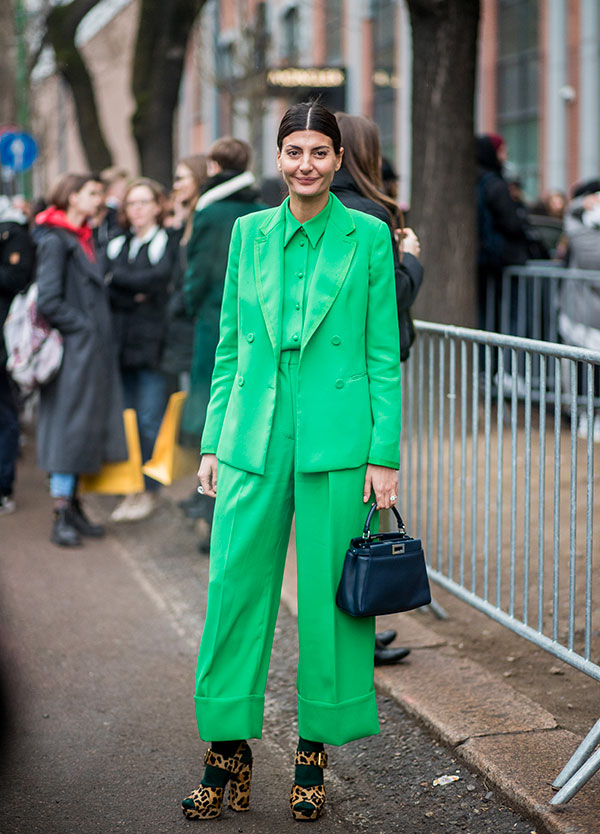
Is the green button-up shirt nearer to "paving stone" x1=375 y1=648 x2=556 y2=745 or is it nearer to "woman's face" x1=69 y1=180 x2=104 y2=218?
"paving stone" x1=375 y1=648 x2=556 y2=745

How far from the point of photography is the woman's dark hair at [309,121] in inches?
151

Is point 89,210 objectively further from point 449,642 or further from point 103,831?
point 103,831

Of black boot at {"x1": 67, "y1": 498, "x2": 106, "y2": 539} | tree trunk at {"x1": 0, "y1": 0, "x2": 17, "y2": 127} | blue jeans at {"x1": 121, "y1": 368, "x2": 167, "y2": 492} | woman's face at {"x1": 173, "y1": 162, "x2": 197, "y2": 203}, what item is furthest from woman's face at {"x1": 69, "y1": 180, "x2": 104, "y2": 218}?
tree trunk at {"x1": 0, "y1": 0, "x2": 17, "y2": 127}

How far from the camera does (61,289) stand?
7.79 meters

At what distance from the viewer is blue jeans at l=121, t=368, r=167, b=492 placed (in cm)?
873

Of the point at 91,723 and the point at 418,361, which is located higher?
the point at 418,361

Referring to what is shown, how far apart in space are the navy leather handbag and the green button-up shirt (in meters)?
0.60

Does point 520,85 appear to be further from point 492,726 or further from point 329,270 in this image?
point 329,270

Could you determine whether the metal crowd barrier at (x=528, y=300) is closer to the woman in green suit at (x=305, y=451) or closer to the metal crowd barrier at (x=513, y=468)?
the metal crowd barrier at (x=513, y=468)

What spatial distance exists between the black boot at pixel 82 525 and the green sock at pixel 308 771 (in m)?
4.21

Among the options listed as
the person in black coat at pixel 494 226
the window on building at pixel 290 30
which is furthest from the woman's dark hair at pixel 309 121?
the window on building at pixel 290 30

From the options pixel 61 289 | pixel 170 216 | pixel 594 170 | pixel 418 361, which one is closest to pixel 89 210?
pixel 61 289

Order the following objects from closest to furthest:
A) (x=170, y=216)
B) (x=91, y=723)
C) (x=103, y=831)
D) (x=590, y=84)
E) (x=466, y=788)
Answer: (x=103, y=831), (x=466, y=788), (x=91, y=723), (x=170, y=216), (x=590, y=84)

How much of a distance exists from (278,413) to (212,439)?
0.28 meters
